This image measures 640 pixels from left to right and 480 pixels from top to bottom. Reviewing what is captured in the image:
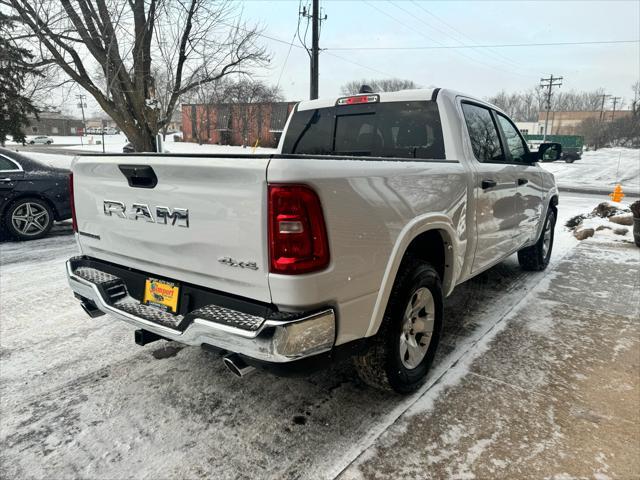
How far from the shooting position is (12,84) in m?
14.6

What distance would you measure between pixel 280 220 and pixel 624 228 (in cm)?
837

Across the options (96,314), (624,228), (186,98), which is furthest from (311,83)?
(96,314)

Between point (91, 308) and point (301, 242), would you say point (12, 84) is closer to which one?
point (91, 308)

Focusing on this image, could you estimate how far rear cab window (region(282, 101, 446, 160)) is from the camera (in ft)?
11.2

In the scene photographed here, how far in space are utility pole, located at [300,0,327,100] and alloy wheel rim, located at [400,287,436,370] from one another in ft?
47.3

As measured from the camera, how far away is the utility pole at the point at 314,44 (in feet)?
53.1

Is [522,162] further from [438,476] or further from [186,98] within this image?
[186,98]

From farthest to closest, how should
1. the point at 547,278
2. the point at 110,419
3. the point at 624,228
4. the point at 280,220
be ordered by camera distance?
the point at 624,228
the point at 547,278
the point at 110,419
the point at 280,220

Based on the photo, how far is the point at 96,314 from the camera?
2.90 m

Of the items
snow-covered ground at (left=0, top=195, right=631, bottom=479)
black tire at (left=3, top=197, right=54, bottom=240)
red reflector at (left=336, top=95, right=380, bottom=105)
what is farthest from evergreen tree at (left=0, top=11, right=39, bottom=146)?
red reflector at (left=336, top=95, right=380, bottom=105)

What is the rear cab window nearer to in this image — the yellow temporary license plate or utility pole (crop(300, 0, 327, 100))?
the yellow temporary license plate

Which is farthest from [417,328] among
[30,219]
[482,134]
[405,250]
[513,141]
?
[30,219]

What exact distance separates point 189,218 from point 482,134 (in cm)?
272

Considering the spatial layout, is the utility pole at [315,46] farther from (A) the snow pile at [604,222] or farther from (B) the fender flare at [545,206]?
(B) the fender flare at [545,206]
